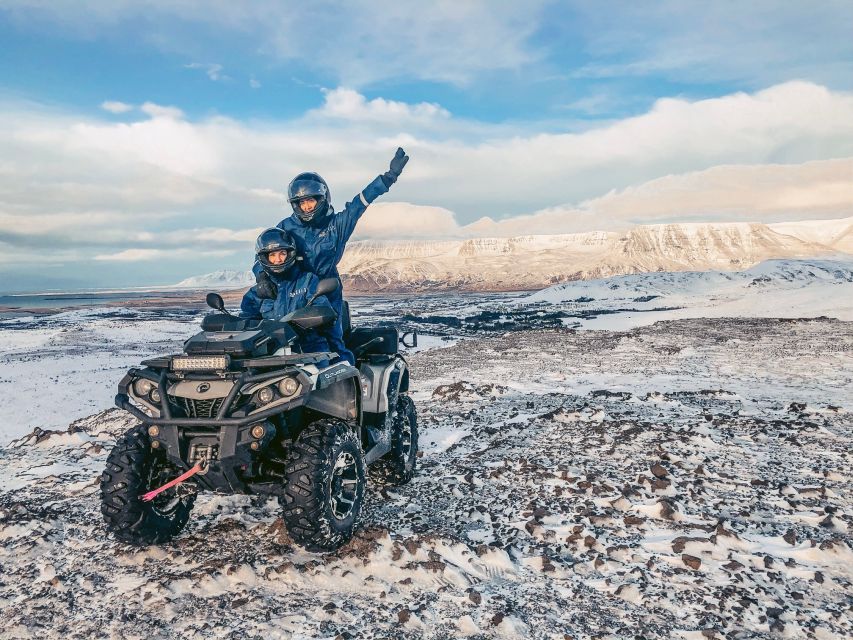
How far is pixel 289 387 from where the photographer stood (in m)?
3.75

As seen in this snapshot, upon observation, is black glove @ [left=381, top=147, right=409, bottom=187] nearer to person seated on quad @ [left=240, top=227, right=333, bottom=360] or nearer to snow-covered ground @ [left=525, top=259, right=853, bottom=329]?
person seated on quad @ [left=240, top=227, right=333, bottom=360]

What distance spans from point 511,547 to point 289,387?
199 cm

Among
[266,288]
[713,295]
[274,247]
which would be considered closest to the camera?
[274,247]

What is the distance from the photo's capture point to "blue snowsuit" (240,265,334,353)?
182 inches

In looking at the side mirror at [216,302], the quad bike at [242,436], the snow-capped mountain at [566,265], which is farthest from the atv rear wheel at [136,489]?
the snow-capped mountain at [566,265]

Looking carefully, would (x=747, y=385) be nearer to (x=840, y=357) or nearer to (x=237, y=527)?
(x=840, y=357)

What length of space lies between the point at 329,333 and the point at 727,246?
22141cm

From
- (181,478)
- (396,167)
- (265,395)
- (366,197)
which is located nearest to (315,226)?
(366,197)

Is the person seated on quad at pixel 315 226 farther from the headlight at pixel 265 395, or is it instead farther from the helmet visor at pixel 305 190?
the headlight at pixel 265 395

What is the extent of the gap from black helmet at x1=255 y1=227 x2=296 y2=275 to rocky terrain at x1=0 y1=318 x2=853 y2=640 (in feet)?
6.94

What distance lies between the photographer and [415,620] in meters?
3.22

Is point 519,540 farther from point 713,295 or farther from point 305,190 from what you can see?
point 713,295

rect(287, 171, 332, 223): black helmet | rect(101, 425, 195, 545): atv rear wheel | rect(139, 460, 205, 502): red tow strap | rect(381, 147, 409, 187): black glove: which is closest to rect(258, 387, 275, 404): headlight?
rect(139, 460, 205, 502): red tow strap

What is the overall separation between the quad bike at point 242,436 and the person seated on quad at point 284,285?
0.34 meters
